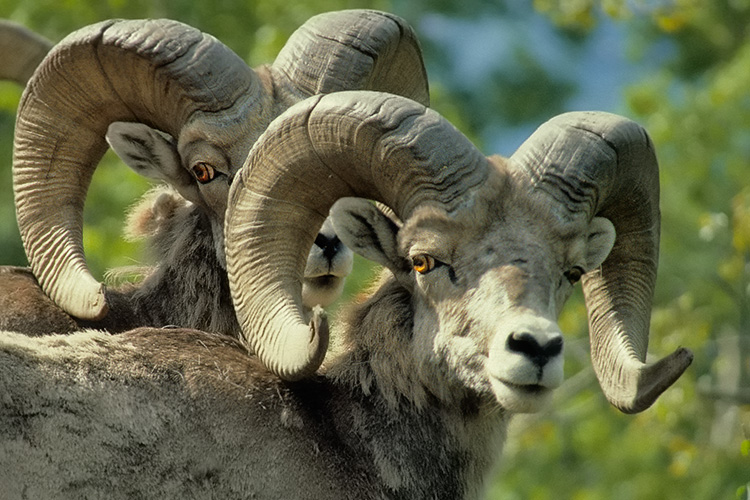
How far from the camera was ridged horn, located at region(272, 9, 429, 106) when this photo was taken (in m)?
10.7

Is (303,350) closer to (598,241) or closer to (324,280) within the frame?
(324,280)

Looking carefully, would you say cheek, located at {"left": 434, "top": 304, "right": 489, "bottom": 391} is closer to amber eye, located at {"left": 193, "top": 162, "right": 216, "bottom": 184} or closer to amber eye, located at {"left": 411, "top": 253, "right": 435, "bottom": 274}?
amber eye, located at {"left": 411, "top": 253, "right": 435, "bottom": 274}

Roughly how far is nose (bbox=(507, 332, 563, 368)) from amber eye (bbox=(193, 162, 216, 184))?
3.63 metres

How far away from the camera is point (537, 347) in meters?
7.55

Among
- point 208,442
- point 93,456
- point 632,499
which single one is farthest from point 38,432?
point 632,499

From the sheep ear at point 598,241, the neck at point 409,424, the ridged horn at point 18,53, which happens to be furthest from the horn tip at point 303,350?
the ridged horn at point 18,53

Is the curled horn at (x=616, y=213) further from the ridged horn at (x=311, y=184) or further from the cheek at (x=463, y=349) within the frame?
the cheek at (x=463, y=349)

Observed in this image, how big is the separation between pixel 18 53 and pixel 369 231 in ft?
23.3

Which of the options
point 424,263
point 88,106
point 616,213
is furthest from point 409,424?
point 88,106

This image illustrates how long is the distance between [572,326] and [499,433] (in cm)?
1522

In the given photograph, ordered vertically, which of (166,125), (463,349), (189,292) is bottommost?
(189,292)

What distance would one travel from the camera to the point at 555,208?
8.33m

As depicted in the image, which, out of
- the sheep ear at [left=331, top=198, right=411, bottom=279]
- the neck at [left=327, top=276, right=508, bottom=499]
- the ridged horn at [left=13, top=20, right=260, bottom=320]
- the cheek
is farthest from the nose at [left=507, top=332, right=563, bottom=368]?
the ridged horn at [left=13, top=20, right=260, bottom=320]

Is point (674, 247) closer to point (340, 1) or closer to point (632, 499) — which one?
point (632, 499)
